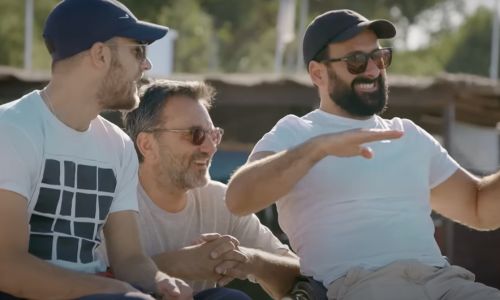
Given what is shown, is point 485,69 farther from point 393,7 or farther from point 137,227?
point 137,227

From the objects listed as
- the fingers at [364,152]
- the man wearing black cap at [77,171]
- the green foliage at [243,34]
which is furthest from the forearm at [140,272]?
the green foliage at [243,34]

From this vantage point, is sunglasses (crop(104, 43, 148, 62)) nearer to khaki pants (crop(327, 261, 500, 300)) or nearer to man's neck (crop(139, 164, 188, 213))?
man's neck (crop(139, 164, 188, 213))

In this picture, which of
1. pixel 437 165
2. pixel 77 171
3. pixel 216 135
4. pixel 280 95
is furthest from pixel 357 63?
pixel 280 95

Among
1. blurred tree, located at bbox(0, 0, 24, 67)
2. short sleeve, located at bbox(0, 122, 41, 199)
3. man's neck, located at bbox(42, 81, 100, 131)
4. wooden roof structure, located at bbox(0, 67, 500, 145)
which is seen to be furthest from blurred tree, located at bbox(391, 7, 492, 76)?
short sleeve, located at bbox(0, 122, 41, 199)

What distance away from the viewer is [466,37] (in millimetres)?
43344

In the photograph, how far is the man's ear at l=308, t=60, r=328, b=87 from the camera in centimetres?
479

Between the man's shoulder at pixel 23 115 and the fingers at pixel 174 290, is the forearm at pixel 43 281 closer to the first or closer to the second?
the fingers at pixel 174 290

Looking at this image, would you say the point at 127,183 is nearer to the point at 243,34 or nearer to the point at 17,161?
the point at 17,161

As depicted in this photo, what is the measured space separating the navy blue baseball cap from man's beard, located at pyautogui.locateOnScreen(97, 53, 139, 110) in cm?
11

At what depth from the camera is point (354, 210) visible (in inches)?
177

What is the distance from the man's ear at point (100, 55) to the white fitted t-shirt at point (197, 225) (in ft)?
2.52

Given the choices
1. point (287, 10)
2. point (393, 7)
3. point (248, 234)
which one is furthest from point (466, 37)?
point (248, 234)

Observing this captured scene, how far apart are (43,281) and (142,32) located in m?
0.98

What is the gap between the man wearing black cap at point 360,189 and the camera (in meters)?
4.34
